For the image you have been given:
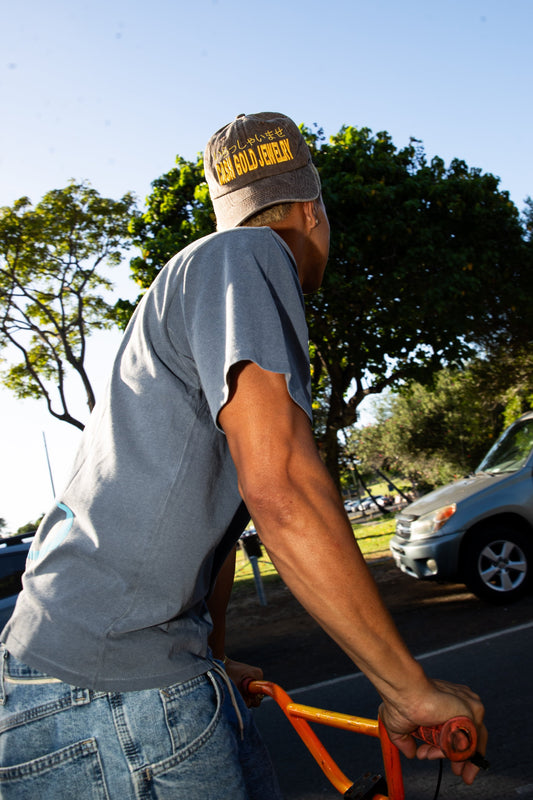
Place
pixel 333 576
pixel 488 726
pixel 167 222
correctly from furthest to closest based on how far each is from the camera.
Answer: pixel 167 222 → pixel 488 726 → pixel 333 576

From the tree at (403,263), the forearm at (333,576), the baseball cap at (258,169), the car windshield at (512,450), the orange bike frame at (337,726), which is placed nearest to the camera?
the forearm at (333,576)

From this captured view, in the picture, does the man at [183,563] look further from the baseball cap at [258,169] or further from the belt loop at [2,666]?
the baseball cap at [258,169]

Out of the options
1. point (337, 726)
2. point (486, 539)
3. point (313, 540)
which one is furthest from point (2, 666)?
point (486, 539)

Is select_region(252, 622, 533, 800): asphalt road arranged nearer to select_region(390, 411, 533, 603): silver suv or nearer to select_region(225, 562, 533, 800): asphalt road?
select_region(225, 562, 533, 800): asphalt road

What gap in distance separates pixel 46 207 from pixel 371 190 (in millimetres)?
7010

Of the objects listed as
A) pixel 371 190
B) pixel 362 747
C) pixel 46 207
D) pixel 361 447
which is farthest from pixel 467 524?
pixel 361 447

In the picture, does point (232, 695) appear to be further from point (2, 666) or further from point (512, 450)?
point (512, 450)

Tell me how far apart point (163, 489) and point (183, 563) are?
13 centimetres

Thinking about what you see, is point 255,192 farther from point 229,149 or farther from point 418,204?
point 418,204

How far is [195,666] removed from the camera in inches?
44.1

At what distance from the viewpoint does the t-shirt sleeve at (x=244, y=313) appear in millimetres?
1051

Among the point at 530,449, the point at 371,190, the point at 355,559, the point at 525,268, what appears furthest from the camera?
the point at 525,268

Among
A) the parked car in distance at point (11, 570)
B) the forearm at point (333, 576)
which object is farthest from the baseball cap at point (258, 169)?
the parked car in distance at point (11, 570)

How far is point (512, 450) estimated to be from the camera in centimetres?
797
